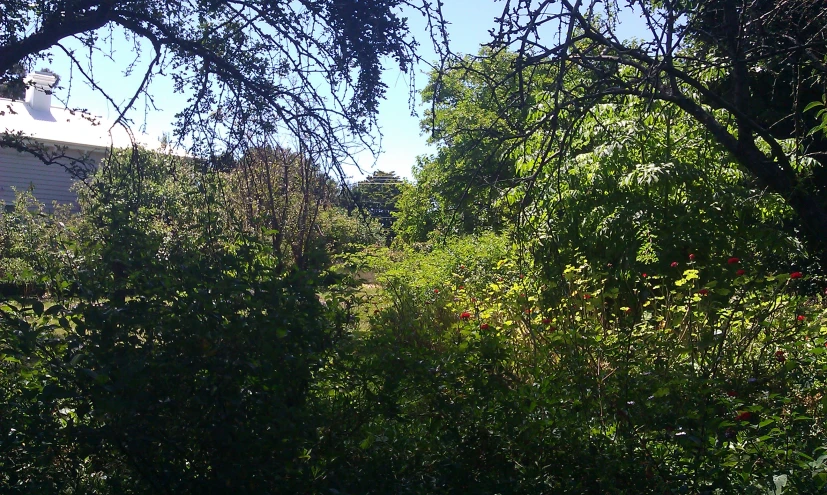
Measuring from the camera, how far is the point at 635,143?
6965mm

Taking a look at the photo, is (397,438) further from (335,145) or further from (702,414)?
(335,145)

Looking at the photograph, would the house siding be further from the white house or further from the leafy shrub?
the leafy shrub

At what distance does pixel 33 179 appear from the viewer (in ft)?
55.5

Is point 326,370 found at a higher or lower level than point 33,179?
higher

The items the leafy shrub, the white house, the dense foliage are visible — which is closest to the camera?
the dense foliage

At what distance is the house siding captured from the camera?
54.6 feet

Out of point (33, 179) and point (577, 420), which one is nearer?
point (577, 420)

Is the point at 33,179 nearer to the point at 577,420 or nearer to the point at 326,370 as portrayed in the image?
the point at 326,370

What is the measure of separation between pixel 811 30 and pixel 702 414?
4.03 m

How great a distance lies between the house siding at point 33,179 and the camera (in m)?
16.6

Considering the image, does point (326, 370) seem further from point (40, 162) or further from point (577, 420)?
point (40, 162)

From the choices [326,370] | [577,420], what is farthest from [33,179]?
[577,420]

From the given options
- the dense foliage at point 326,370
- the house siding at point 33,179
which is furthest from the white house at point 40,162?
the dense foliage at point 326,370

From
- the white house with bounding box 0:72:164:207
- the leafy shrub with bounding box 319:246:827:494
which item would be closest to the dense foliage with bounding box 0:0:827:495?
the leafy shrub with bounding box 319:246:827:494
